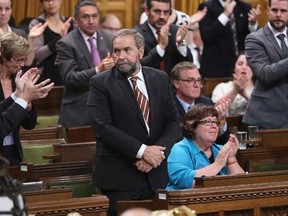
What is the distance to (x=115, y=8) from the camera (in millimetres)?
12188

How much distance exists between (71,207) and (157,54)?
3155 millimetres

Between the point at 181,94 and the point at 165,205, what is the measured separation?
7.40 ft

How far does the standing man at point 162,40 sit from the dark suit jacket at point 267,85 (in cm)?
74

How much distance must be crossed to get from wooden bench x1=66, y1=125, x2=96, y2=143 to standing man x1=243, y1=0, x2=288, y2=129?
125cm

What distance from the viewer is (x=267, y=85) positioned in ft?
25.8

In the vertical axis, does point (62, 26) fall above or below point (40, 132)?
above

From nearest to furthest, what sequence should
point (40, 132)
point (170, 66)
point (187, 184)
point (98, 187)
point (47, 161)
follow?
point (187, 184) → point (98, 187) → point (47, 161) → point (40, 132) → point (170, 66)

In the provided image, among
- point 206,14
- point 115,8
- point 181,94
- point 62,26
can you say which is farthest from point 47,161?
point 115,8

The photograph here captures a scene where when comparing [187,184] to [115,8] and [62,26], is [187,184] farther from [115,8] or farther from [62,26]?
[115,8]

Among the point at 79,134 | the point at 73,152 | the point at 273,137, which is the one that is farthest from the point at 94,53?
the point at 273,137

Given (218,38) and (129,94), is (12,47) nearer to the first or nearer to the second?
(129,94)

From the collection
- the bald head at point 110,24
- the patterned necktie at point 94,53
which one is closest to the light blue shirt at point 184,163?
the patterned necktie at point 94,53

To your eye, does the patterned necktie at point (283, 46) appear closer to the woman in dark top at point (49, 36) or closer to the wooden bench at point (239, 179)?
the wooden bench at point (239, 179)

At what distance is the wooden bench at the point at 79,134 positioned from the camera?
782cm
